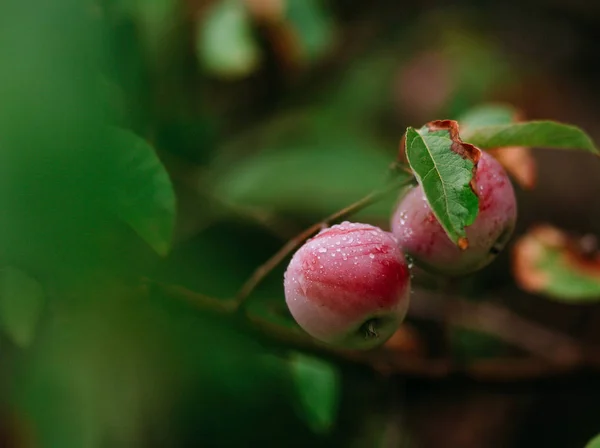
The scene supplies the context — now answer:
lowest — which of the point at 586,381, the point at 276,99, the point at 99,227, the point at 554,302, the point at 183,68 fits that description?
the point at 554,302

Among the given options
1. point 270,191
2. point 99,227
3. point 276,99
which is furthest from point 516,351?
point 99,227

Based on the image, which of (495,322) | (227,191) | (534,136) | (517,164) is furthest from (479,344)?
(534,136)

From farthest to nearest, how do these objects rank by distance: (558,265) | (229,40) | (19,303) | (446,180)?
(229,40)
(558,265)
(19,303)
(446,180)

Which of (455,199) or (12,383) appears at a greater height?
(455,199)

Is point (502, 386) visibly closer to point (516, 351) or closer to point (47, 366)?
point (516, 351)

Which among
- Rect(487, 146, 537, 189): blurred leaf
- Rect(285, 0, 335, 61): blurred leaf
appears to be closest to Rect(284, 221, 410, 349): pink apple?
Rect(487, 146, 537, 189): blurred leaf

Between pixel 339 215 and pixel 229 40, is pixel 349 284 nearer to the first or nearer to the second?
pixel 339 215

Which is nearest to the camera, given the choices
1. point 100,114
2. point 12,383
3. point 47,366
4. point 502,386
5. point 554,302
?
point 100,114
